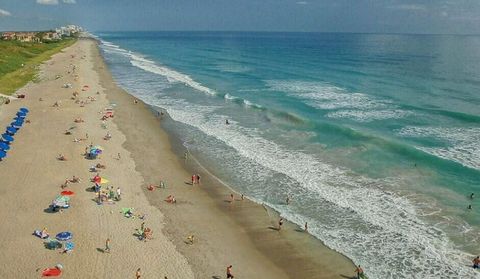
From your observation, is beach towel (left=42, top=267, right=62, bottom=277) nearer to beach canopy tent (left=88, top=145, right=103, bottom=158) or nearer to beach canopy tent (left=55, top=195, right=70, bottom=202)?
beach canopy tent (left=55, top=195, right=70, bottom=202)

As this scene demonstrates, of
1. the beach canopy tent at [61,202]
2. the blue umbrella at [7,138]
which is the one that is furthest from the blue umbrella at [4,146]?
the beach canopy tent at [61,202]

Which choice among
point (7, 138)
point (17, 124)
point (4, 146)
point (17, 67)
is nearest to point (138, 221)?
point (4, 146)

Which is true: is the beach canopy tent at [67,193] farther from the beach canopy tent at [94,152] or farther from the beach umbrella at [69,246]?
the beach canopy tent at [94,152]

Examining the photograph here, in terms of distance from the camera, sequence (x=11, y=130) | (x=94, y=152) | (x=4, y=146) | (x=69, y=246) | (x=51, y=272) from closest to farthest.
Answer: (x=51, y=272), (x=69, y=246), (x=94, y=152), (x=4, y=146), (x=11, y=130)

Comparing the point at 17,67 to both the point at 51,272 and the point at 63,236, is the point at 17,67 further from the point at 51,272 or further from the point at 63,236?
the point at 51,272

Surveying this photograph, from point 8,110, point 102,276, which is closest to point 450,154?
point 102,276

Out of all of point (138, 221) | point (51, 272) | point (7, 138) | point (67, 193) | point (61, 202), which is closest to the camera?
point (51, 272)

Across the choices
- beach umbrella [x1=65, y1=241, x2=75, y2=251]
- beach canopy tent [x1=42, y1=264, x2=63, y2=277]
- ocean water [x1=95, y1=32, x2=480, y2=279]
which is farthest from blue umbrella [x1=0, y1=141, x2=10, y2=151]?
beach canopy tent [x1=42, y1=264, x2=63, y2=277]
